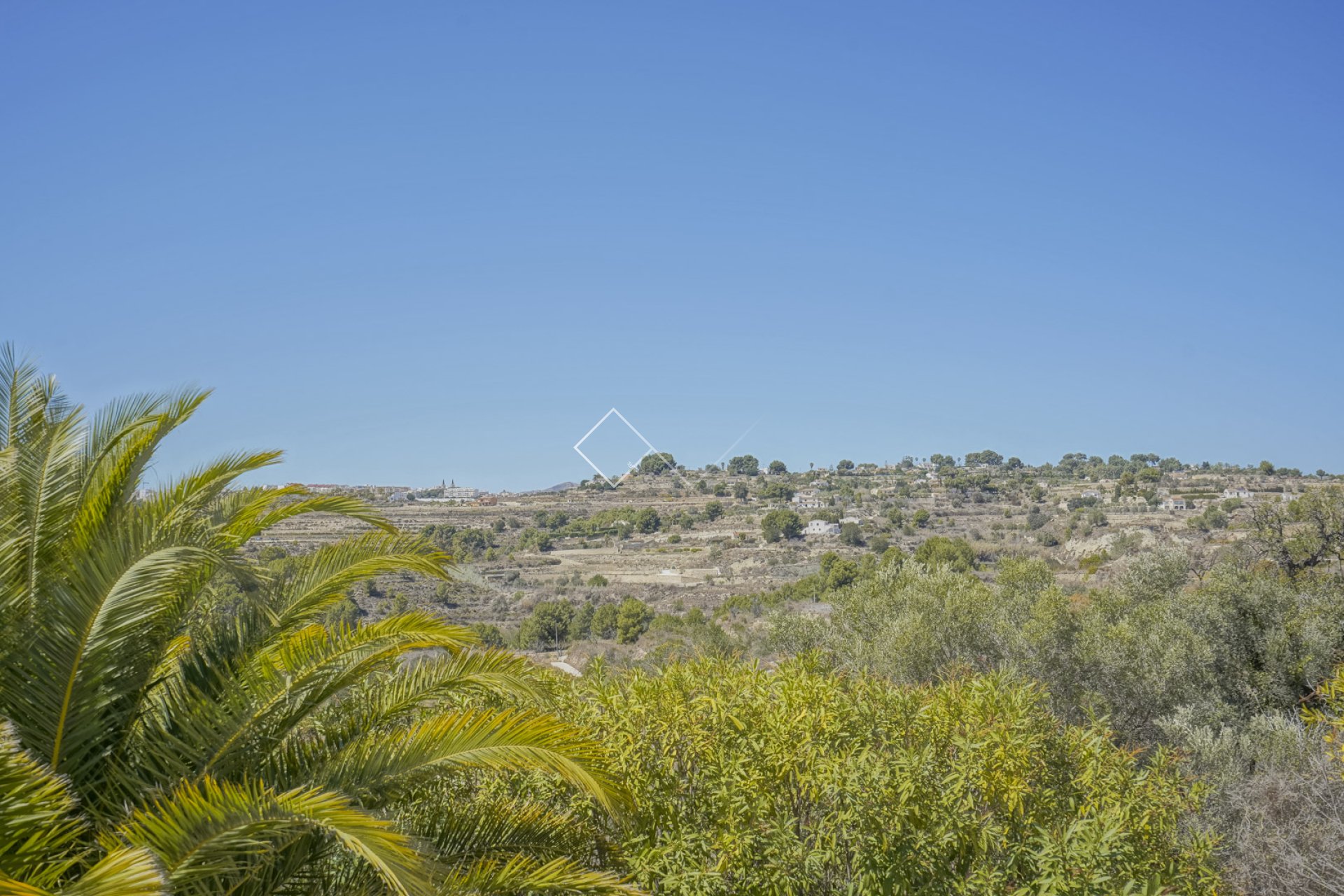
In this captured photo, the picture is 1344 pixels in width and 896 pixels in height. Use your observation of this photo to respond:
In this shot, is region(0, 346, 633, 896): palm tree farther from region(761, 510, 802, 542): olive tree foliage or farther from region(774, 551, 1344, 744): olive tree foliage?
region(761, 510, 802, 542): olive tree foliage

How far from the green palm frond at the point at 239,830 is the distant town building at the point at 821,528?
58258mm

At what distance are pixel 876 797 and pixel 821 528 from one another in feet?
188

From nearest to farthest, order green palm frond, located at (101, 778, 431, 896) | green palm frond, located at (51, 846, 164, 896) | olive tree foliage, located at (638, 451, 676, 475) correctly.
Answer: green palm frond, located at (51, 846, 164, 896) < green palm frond, located at (101, 778, 431, 896) < olive tree foliage, located at (638, 451, 676, 475)

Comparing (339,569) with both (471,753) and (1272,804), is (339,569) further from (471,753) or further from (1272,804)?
(1272,804)

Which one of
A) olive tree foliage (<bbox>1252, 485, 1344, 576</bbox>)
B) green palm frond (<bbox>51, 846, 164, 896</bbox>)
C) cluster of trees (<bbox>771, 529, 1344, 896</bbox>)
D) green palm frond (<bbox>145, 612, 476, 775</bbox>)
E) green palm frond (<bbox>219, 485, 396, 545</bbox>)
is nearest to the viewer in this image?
green palm frond (<bbox>51, 846, 164, 896</bbox>)

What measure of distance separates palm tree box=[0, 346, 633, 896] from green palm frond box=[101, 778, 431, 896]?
11 mm

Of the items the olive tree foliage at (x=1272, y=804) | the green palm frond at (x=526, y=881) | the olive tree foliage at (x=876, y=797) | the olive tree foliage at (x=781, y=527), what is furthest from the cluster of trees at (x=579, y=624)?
the green palm frond at (x=526, y=881)

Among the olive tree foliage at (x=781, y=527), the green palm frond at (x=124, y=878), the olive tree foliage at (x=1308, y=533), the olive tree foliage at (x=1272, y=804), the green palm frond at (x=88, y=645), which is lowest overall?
the olive tree foliage at (x=1272, y=804)

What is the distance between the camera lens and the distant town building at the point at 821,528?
61594 mm

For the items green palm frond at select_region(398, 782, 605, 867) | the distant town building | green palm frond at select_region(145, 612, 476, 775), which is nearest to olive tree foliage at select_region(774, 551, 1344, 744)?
green palm frond at select_region(398, 782, 605, 867)

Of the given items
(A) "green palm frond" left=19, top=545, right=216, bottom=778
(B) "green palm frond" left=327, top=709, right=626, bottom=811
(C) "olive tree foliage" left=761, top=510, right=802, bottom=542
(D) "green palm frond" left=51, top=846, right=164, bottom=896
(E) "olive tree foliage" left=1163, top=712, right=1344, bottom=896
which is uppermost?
(C) "olive tree foliage" left=761, top=510, right=802, bottom=542

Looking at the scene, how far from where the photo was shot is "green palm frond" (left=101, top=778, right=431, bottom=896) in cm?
367

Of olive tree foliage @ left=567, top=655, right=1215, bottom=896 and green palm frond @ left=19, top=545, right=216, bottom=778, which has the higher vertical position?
green palm frond @ left=19, top=545, right=216, bottom=778

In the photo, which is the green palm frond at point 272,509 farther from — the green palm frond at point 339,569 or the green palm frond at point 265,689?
the green palm frond at point 265,689
